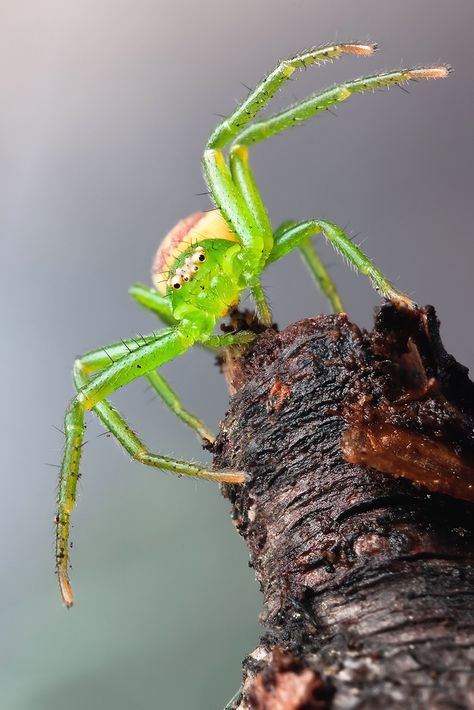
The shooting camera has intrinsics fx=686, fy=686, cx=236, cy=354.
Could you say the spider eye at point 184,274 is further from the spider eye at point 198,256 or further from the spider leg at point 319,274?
the spider leg at point 319,274

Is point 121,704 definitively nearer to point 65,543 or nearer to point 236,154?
point 65,543

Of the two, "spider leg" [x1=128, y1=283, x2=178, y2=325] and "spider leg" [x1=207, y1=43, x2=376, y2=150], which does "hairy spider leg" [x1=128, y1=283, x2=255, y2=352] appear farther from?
"spider leg" [x1=207, y1=43, x2=376, y2=150]

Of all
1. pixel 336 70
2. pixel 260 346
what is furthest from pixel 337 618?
pixel 336 70

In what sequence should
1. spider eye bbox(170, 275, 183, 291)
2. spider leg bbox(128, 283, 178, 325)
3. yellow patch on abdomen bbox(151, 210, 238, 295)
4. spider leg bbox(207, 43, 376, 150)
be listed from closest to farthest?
spider leg bbox(207, 43, 376, 150) → spider eye bbox(170, 275, 183, 291) → yellow patch on abdomen bbox(151, 210, 238, 295) → spider leg bbox(128, 283, 178, 325)

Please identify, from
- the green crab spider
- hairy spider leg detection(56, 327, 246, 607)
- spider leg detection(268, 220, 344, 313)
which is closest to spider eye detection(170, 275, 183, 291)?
the green crab spider

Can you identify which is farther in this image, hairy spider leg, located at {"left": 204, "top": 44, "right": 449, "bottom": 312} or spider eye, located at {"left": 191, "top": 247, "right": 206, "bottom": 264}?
spider eye, located at {"left": 191, "top": 247, "right": 206, "bottom": 264}

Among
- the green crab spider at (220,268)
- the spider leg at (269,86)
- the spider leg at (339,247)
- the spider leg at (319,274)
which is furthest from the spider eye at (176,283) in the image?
the spider leg at (319,274)

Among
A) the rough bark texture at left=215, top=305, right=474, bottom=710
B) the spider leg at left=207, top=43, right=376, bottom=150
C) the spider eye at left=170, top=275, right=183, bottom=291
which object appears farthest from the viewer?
the spider eye at left=170, top=275, right=183, bottom=291
